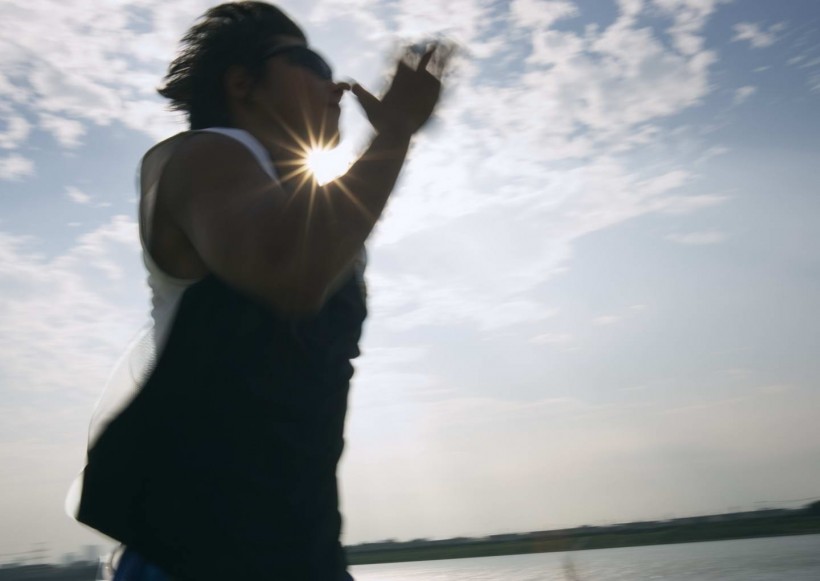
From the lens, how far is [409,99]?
1538 mm

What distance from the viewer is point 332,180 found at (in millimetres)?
1487

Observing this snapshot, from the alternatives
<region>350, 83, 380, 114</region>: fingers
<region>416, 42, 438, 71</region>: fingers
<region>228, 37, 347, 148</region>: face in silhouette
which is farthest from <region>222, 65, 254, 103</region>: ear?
<region>416, 42, 438, 71</region>: fingers

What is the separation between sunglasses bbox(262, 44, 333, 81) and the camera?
1757 mm

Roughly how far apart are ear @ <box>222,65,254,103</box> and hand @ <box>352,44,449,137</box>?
374 millimetres

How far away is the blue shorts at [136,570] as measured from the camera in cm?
139

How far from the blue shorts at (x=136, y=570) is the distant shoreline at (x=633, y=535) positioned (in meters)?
84.5

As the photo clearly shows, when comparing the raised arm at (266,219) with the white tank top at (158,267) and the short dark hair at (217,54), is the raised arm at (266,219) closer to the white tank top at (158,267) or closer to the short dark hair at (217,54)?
the white tank top at (158,267)

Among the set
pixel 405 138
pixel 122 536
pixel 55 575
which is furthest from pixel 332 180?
pixel 55 575

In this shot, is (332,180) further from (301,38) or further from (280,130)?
(301,38)

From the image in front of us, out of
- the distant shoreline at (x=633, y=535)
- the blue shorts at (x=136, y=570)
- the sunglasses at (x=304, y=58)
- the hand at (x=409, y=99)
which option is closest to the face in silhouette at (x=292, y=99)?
the sunglasses at (x=304, y=58)

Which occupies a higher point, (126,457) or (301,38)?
(301,38)

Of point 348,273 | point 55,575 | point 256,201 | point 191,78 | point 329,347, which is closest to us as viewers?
point 256,201

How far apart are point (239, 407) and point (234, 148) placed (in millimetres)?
486

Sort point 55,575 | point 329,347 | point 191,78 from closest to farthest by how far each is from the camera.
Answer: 1. point 329,347
2. point 191,78
3. point 55,575
